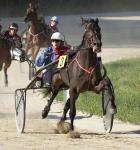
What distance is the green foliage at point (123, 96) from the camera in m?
14.9

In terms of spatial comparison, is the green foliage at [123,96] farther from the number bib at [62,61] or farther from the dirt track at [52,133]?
the number bib at [62,61]

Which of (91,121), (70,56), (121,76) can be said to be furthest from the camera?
(121,76)

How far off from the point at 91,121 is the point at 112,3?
158ft

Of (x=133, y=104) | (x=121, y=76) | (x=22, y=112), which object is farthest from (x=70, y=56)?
(x=121, y=76)

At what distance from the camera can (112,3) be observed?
62062 millimetres

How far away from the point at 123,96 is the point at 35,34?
6909mm

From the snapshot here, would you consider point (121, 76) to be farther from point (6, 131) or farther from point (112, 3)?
point (112, 3)

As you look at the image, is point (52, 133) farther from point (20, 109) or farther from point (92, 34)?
point (92, 34)

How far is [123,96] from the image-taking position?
17031 millimetres

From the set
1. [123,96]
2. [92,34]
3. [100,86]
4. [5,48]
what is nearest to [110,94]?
[100,86]

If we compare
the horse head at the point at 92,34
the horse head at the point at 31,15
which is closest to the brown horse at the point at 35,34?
the horse head at the point at 31,15

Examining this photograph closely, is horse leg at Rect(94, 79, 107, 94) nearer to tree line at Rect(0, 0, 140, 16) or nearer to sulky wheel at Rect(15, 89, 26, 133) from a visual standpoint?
sulky wheel at Rect(15, 89, 26, 133)

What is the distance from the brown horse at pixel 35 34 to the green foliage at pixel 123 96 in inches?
81.7

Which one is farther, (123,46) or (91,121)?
(123,46)
